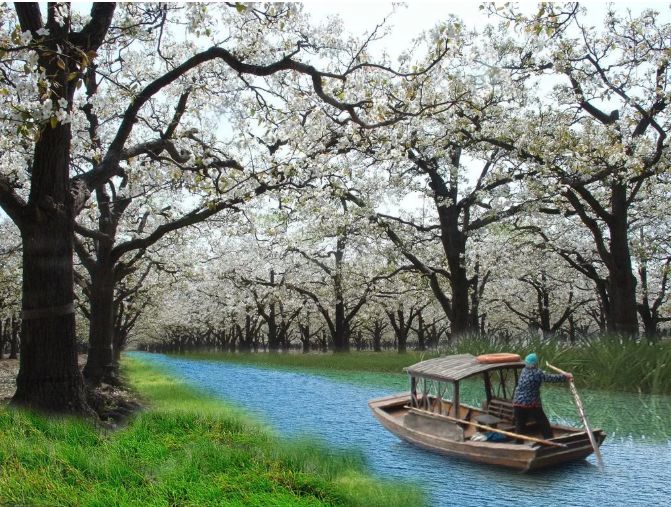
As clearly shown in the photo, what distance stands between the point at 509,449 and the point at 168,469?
5.30 m

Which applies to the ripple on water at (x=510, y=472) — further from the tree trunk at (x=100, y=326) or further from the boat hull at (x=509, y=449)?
the tree trunk at (x=100, y=326)

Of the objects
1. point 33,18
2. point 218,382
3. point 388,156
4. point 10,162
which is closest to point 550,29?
point 33,18

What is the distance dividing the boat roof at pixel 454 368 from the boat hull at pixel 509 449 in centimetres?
104

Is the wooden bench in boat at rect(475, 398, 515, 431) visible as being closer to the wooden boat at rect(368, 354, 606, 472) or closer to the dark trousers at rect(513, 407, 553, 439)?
the wooden boat at rect(368, 354, 606, 472)

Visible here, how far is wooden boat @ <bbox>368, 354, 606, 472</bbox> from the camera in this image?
9625 millimetres

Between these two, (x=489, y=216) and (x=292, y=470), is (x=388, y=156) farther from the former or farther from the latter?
(x=292, y=470)

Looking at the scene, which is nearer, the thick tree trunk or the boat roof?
the boat roof

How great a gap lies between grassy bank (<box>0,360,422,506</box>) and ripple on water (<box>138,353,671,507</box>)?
3.12 ft

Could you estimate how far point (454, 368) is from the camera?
1140 centimetres

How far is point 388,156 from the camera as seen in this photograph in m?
21.3

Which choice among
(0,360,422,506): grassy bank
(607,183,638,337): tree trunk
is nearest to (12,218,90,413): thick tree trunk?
(0,360,422,506): grassy bank

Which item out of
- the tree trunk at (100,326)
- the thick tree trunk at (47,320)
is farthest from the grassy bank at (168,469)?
the tree trunk at (100,326)

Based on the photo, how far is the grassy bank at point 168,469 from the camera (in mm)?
7207

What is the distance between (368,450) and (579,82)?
52.0 feet
